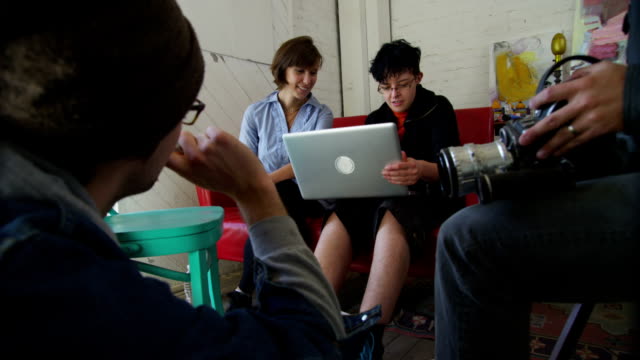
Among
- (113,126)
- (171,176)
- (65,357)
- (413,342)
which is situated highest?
(113,126)

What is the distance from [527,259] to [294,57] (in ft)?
5.66

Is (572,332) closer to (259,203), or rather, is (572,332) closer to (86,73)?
(259,203)

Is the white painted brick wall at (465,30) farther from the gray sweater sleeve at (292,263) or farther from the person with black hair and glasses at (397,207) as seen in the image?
the gray sweater sleeve at (292,263)

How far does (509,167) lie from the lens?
0.75m

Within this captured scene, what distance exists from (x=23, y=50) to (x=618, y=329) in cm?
192

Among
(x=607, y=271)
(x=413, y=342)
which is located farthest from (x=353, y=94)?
(x=607, y=271)

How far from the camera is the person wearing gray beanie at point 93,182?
0.29 metres

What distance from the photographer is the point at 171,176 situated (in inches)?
87.5

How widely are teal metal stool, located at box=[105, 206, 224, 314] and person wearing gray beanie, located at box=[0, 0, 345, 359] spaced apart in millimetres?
708

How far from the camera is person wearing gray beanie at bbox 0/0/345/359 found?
29cm

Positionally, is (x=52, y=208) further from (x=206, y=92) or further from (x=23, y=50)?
(x=206, y=92)

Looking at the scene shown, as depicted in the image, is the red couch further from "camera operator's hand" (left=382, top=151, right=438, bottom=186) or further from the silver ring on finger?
the silver ring on finger

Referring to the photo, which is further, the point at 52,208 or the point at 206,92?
the point at 206,92

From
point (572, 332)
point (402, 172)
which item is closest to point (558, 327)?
point (572, 332)
